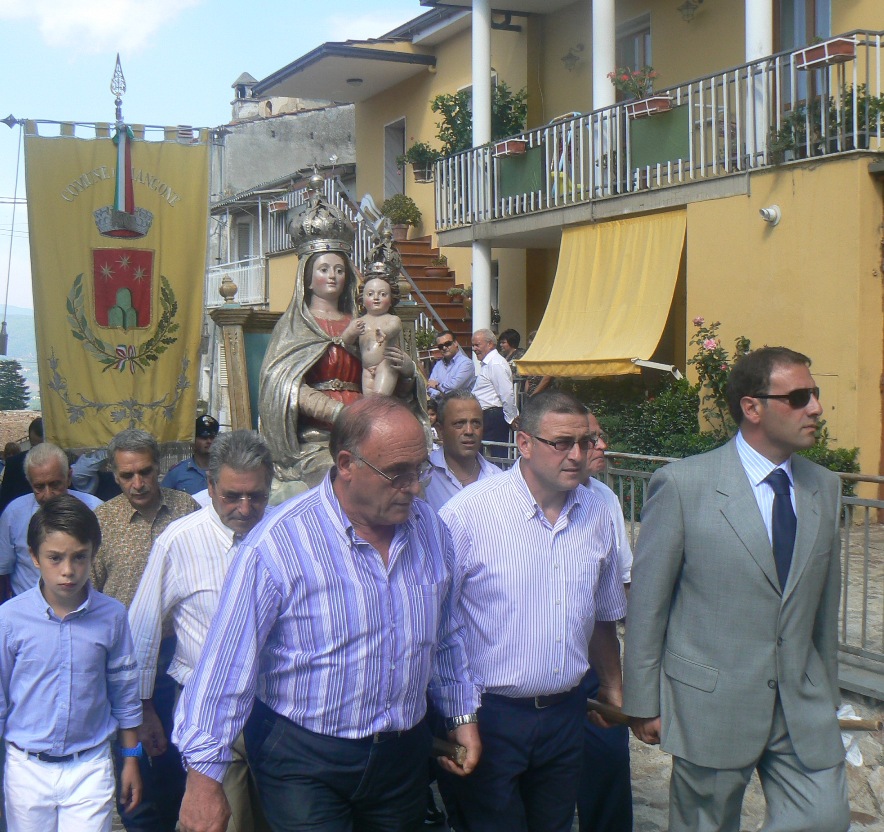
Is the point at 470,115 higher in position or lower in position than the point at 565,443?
higher

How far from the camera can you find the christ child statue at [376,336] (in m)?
5.57

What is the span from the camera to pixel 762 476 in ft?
12.3

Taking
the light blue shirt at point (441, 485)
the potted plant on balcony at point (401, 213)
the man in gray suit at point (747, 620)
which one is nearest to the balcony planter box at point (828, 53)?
the light blue shirt at point (441, 485)

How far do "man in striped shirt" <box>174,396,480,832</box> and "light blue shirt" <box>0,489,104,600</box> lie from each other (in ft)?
7.98

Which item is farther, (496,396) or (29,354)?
(29,354)

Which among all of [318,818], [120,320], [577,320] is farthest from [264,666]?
[577,320]

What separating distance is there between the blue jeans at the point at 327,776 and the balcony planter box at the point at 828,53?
9.97 meters

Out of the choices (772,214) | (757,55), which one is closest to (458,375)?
(772,214)

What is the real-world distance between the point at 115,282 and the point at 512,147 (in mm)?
9671

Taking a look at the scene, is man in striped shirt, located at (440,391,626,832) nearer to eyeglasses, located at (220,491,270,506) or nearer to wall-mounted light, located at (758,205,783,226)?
eyeglasses, located at (220,491,270,506)

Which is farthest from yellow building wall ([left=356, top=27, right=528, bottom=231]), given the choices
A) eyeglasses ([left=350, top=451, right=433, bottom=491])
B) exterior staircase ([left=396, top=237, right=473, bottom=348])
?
eyeglasses ([left=350, top=451, right=433, bottom=491])

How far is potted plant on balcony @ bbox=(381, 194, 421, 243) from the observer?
22.1m

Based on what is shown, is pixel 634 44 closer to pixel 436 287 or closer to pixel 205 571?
pixel 436 287

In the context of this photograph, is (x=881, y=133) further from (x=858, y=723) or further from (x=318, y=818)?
(x=318, y=818)
